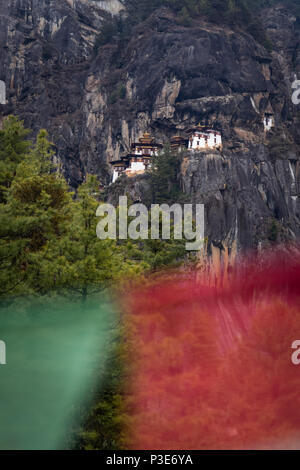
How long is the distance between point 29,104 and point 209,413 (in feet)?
194

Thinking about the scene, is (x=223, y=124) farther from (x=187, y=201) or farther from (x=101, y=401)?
(x=101, y=401)

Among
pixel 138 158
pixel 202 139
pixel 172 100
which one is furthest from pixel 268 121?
pixel 138 158

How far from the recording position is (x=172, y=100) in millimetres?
51219

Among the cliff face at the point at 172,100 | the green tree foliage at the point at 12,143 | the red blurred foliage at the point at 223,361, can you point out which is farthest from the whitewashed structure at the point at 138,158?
the red blurred foliage at the point at 223,361

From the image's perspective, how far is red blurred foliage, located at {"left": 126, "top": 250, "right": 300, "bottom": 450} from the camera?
1763 millimetres

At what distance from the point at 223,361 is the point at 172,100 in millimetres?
51615

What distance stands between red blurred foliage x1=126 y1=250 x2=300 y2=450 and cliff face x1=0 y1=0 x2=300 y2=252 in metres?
36.4

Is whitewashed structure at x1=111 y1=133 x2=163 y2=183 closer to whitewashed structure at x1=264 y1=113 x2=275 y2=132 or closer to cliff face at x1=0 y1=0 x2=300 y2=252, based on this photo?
cliff face at x1=0 y1=0 x2=300 y2=252

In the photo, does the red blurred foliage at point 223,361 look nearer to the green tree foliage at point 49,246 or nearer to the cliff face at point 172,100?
the green tree foliage at point 49,246

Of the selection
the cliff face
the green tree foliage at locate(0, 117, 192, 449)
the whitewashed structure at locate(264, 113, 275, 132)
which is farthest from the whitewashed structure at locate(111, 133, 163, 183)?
the green tree foliage at locate(0, 117, 192, 449)

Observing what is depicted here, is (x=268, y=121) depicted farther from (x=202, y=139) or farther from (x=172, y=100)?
(x=172, y=100)

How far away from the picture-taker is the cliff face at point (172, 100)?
140ft

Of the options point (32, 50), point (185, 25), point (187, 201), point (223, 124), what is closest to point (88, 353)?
point (187, 201)
